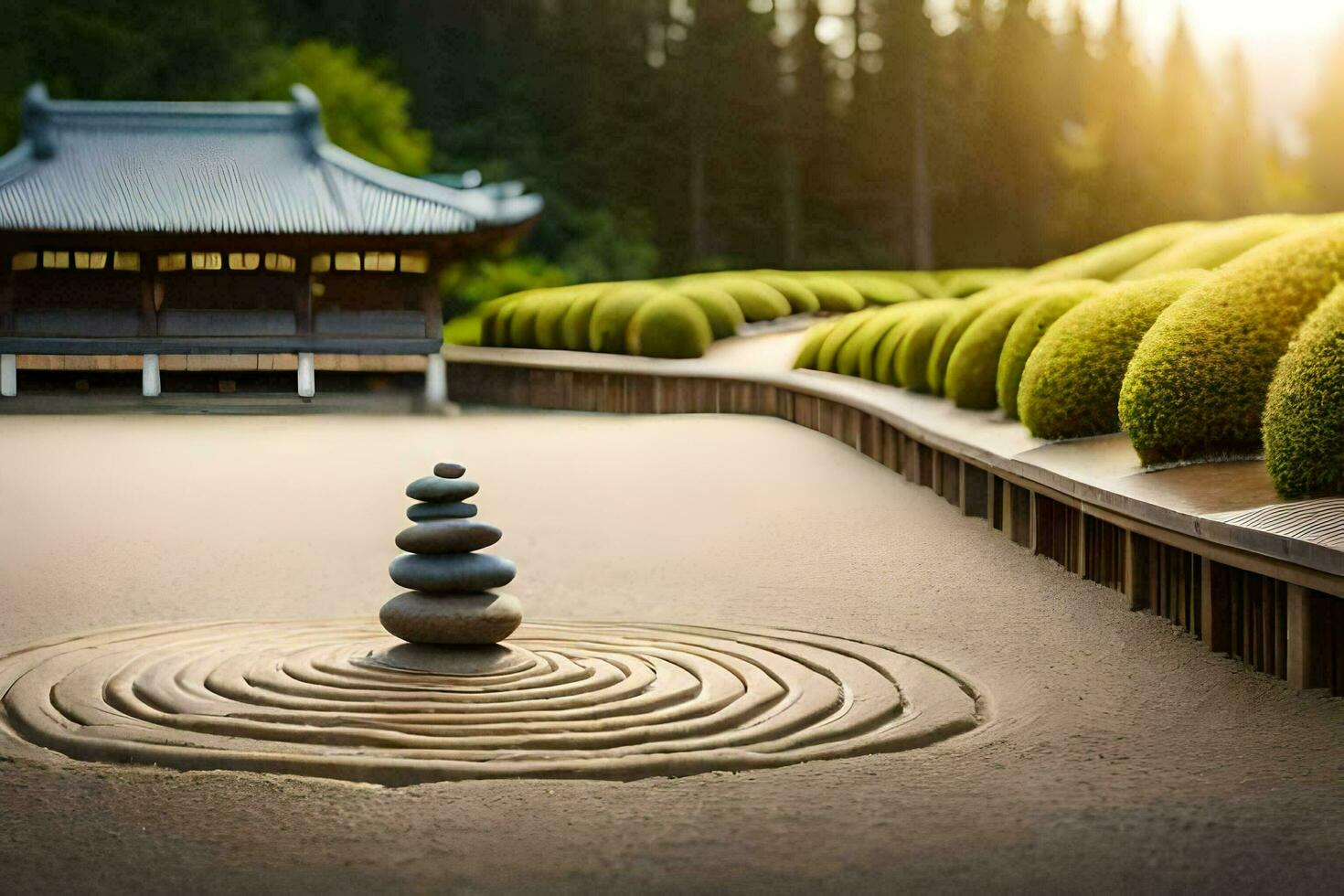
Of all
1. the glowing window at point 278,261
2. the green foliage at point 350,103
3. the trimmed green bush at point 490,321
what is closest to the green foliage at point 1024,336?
the glowing window at point 278,261

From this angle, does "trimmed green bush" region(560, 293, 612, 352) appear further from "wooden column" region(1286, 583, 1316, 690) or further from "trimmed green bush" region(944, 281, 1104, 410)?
"wooden column" region(1286, 583, 1316, 690)

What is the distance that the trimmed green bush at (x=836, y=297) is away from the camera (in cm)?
3238

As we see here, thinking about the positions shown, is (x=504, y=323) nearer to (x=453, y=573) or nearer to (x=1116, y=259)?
(x=1116, y=259)

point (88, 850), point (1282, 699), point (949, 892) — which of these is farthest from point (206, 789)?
point (1282, 699)

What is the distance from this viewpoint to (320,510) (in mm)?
11273

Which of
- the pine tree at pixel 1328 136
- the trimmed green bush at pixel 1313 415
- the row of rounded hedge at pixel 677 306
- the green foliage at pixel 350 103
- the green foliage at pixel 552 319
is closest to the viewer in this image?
Result: the trimmed green bush at pixel 1313 415

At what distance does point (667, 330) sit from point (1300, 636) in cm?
2070

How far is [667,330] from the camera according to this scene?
25.9 meters

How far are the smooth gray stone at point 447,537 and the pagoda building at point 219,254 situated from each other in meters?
19.2

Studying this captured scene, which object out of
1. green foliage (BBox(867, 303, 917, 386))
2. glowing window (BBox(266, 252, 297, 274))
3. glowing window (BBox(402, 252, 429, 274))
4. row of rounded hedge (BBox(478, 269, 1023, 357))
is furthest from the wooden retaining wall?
glowing window (BBox(266, 252, 297, 274))

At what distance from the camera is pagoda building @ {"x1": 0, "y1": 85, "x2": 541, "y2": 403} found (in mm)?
24750

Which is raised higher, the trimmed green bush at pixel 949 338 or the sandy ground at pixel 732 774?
the trimmed green bush at pixel 949 338

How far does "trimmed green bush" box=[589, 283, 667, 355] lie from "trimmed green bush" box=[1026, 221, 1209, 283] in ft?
25.5

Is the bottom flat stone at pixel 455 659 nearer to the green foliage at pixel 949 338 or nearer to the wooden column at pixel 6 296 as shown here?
the green foliage at pixel 949 338
